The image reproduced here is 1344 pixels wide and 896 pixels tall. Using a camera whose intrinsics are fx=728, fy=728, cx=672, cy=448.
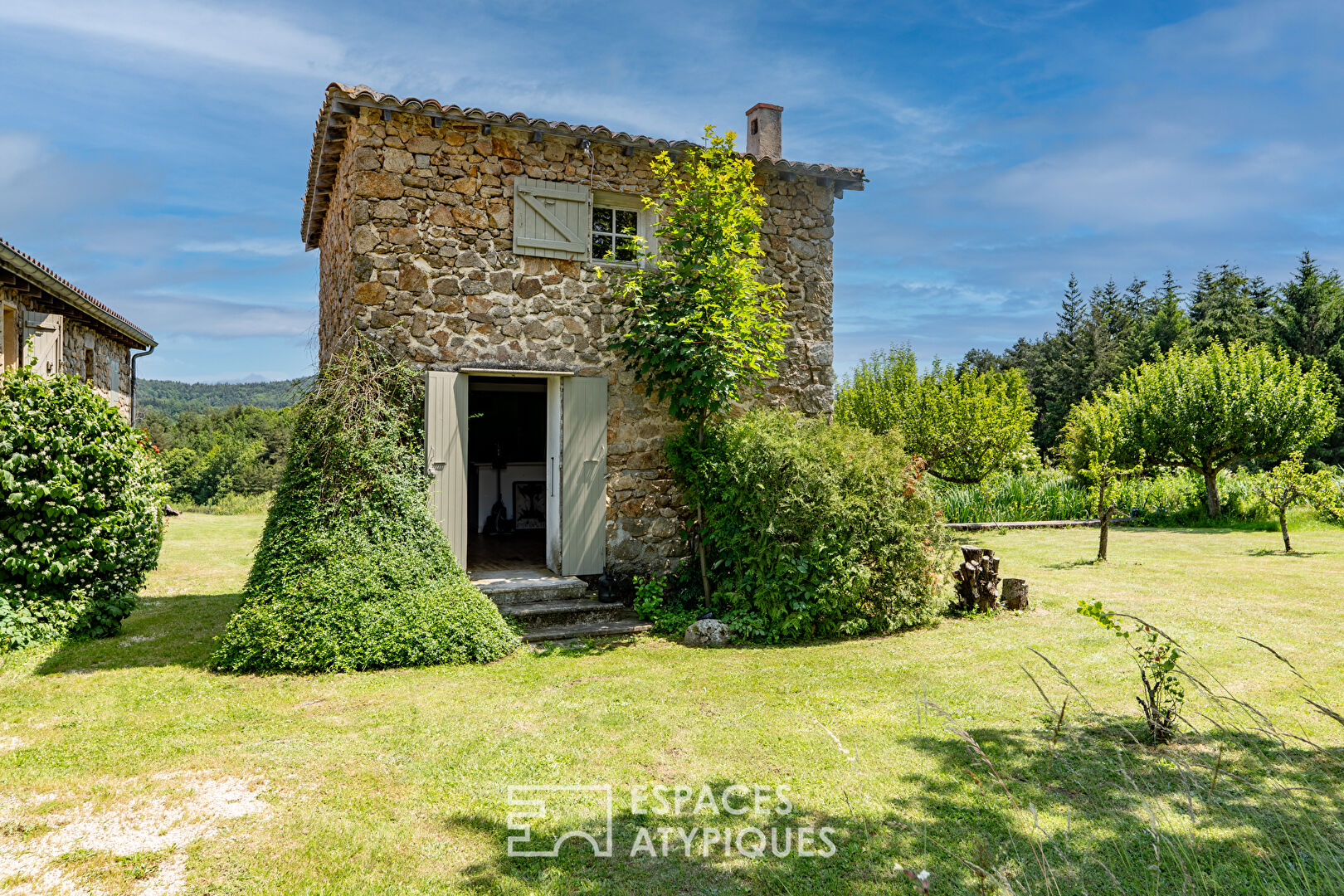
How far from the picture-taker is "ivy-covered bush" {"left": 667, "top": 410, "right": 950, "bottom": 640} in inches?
280

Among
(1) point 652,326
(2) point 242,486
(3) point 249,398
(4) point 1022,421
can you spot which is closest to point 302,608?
(1) point 652,326

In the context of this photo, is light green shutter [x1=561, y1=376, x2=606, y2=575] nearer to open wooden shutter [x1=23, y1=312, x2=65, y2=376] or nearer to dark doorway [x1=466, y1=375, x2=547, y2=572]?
dark doorway [x1=466, y1=375, x2=547, y2=572]

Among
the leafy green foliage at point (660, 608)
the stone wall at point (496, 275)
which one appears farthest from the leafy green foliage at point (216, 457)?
the leafy green foliage at point (660, 608)

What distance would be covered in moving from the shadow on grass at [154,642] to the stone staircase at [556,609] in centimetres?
247

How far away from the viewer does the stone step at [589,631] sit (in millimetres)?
7066

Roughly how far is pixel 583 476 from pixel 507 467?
513cm

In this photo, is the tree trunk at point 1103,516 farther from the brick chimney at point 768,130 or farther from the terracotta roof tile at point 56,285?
the terracotta roof tile at point 56,285

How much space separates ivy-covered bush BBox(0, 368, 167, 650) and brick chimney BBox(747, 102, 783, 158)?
7.81 m

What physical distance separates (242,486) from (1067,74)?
118ft

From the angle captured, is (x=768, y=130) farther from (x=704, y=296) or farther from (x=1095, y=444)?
(x=1095, y=444)

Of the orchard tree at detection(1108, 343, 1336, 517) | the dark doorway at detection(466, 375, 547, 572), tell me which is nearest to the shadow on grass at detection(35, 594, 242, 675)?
the dark doorway at detection(466, 375, 547, 572)

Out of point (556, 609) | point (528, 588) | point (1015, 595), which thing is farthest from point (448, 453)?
point (1015, 595)

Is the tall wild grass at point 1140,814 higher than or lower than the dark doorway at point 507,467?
lower

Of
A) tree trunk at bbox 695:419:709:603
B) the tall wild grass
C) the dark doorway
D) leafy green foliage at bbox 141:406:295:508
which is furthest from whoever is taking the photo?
leafy green foliage at bbox 141:406:295:508
